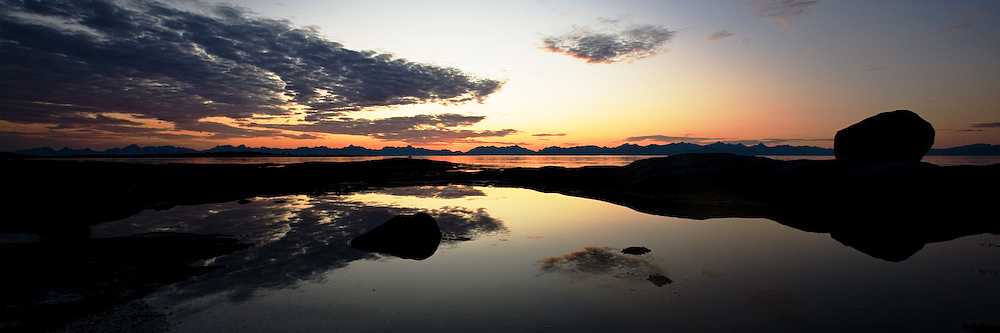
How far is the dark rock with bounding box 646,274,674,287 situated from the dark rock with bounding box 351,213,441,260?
566 cm

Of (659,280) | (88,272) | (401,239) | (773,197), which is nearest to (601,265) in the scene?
(659,280)

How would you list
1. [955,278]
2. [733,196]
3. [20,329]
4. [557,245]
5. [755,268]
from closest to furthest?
[20,329] < [955,278] < [755,268] < [557,245] < [733,196]

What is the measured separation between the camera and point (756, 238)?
11.8 m

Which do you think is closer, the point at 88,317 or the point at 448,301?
the point at 88,317

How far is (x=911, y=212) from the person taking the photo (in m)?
16.4

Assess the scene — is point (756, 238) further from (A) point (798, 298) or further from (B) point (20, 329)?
(B) point (20, 329)

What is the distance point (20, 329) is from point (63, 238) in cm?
818

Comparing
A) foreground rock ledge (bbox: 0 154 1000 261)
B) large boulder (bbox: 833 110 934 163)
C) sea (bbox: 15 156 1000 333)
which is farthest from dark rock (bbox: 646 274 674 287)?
large boulder (bbox: 833 110 934 163)

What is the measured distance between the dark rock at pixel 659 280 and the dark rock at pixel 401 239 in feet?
18.6

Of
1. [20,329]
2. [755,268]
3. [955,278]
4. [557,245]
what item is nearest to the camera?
[20,329]

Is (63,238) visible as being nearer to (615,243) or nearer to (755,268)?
(615,243)

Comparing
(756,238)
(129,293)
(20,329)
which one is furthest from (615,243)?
(20,329)

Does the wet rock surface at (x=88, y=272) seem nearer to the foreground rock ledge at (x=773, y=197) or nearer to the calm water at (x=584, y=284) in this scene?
the calm water at (x=584, y=284)

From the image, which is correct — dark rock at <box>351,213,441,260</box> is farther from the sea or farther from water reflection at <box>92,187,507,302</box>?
the sea
